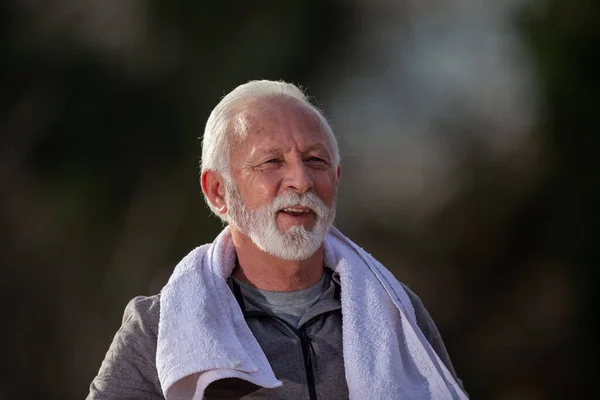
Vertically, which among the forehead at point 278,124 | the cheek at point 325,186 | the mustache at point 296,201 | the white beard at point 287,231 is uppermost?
the forehead at point 278,124

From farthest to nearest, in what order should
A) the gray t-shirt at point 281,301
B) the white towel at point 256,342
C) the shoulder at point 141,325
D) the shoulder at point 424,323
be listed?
1. the shoulder at point 424,323
2. the gray t-shirt at point 281,301
3. the shoulder at point 141,325
4. the white towel at point 256,342

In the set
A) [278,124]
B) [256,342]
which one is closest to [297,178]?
[278,124]

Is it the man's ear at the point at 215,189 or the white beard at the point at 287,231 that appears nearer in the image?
the white beard at the point at 287,231

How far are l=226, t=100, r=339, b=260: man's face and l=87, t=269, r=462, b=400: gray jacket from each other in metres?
0.20

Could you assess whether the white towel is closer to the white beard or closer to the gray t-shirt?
the gray t-shirt

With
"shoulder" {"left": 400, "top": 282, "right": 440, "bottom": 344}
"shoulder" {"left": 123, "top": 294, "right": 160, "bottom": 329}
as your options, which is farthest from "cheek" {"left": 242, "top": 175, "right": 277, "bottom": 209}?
"shoulder" {"left": 400, "top": 282, "right": 440, "bottom": 344}

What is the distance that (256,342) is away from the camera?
7.07 ft

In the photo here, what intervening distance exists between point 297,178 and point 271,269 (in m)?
0.27

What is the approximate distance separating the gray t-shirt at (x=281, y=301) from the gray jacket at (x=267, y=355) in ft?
0.07

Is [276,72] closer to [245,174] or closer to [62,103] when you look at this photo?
[62,103]

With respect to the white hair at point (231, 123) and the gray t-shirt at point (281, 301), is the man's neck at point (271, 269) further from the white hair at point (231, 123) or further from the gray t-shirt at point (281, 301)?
the white hair at point (231, 123)

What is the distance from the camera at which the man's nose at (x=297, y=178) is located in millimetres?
2195

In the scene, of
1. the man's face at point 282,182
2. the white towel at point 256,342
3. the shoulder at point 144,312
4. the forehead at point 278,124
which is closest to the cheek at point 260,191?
the man's face at point 282,182

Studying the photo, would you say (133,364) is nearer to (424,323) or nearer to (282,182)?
(282,182)
